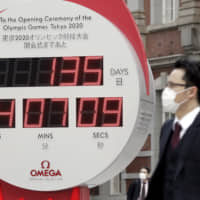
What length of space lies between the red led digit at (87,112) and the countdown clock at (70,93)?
0.01 meters

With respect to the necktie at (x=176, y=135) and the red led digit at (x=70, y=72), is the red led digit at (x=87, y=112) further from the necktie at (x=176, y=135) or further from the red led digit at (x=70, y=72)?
the necktie at (x=176, y=135)

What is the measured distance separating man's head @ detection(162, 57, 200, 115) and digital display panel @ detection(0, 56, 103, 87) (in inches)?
161

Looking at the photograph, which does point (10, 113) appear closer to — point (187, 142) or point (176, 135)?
point (176, 135)

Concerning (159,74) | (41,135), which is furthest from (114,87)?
(159,74)

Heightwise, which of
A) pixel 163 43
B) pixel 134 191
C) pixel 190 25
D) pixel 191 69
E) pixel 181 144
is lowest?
pixel 134 191

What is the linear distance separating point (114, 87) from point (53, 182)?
133cm

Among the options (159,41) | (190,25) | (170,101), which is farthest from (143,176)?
(170,101)

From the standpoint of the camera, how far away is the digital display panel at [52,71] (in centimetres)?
1219

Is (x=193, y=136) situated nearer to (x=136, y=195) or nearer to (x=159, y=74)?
(x=136, y=195)

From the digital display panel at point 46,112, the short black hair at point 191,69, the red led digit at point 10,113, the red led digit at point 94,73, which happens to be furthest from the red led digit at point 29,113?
the short black hair at point 191,69

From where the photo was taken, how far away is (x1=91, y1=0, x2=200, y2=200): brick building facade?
84.4 feet

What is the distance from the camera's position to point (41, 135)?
12391 millimetres

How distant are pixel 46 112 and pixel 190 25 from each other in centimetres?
1383

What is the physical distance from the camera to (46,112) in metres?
12.3
